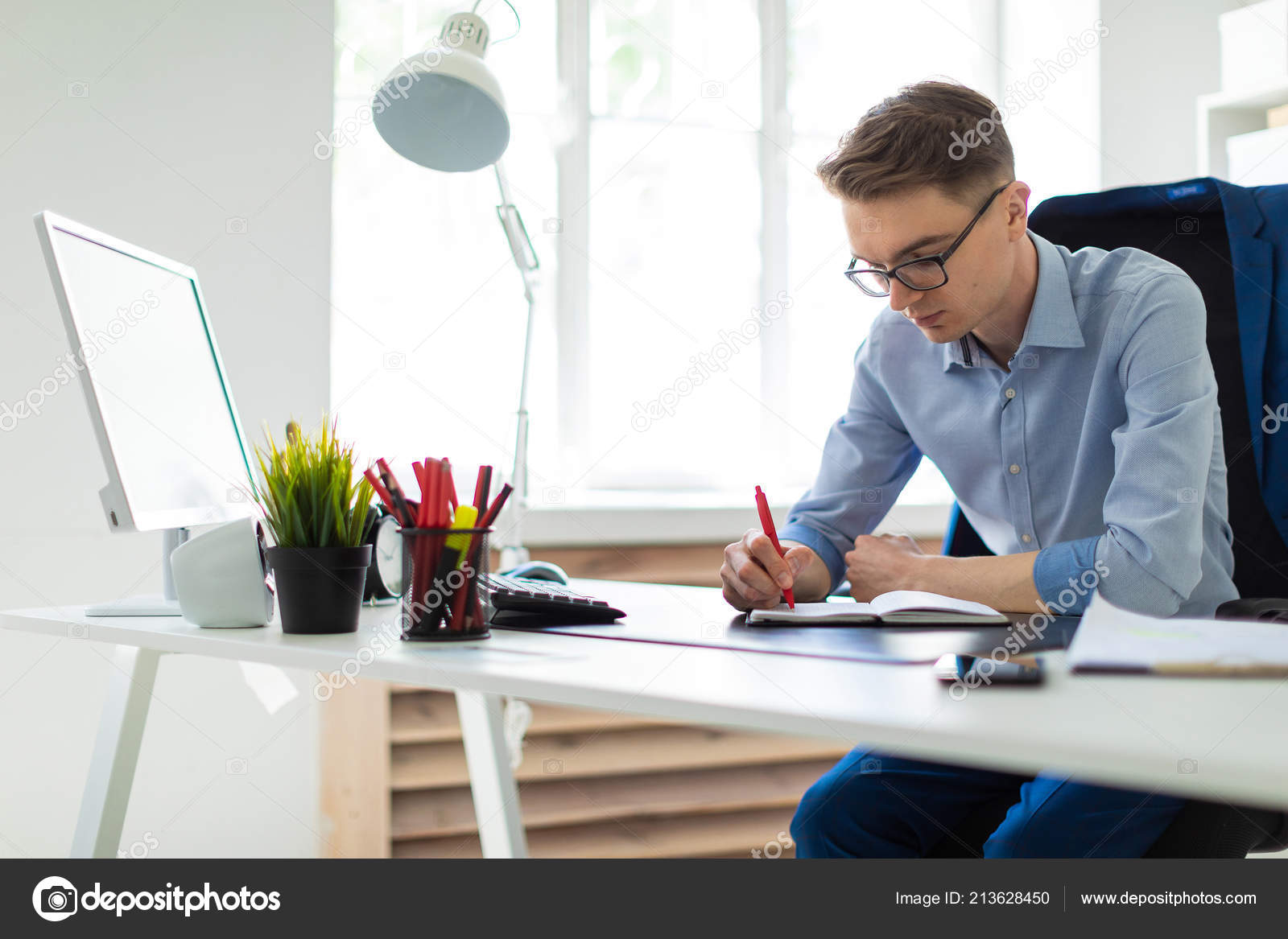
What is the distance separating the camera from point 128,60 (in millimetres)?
2039

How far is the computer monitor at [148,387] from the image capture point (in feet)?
3.31

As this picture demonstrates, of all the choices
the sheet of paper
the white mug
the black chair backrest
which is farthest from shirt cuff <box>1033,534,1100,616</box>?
the white mug

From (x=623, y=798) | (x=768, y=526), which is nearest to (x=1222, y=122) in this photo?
(x=768, y=526)

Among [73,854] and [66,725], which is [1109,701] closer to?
[73,854]

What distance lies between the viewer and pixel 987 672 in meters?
0.66

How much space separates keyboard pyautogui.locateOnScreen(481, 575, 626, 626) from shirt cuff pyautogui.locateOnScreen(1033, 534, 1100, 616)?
460 mm

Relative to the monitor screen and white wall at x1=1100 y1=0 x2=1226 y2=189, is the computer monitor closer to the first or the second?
the monitor screen

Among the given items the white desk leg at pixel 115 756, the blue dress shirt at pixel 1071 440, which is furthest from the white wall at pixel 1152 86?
the white desk leg at pixel 115 756

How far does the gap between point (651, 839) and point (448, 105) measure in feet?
5.68

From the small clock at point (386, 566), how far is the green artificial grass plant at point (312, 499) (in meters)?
0.21

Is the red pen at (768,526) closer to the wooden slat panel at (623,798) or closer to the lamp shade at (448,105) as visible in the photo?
the lamp shade at (448,105)

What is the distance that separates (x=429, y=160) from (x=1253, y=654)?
45.8 inches

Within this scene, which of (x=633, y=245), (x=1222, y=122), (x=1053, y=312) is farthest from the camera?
(x=633, y=245)
